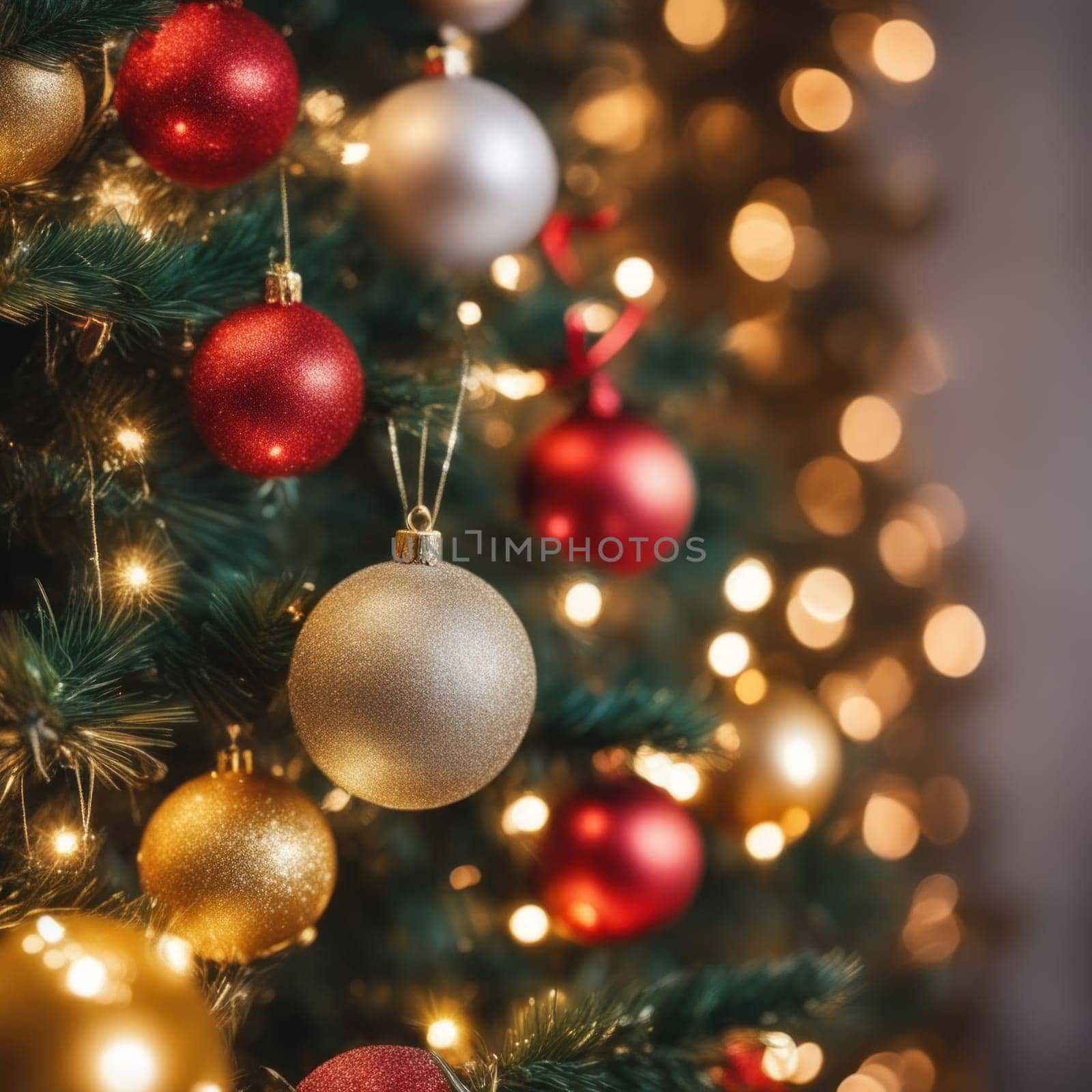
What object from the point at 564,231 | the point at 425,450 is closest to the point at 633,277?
the point at 564,231

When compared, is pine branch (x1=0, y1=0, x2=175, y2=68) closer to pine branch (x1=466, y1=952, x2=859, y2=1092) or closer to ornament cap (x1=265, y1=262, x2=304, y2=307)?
ornament cap (x1=265, y1=262, x2=304, y2=307)

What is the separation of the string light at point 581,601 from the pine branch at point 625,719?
0.45 feet

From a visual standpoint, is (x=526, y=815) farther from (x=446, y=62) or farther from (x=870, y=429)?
(x=870, y=429)

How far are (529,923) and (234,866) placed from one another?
0.30 m

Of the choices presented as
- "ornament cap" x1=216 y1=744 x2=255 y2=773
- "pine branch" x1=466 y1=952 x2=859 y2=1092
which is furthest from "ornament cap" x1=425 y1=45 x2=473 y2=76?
"pine branch" x1=466 y1=952 x2=859 y2=1092

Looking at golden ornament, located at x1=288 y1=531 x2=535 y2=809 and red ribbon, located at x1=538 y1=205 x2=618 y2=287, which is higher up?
red ribbon, located at x1=538 y1=205 x2=618 y2=287

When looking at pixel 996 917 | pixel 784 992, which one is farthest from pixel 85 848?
pixel 996 917

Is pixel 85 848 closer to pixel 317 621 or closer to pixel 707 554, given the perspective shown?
pixel 317 621

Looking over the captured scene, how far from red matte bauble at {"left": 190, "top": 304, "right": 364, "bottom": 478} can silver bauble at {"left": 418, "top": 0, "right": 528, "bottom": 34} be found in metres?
0.27

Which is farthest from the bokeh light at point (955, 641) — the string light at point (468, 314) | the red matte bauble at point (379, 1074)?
the red matte bauble at point (379, 1074)

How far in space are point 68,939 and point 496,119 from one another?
1.74ft

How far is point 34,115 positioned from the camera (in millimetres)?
460

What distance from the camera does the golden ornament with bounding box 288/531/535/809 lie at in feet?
1.49

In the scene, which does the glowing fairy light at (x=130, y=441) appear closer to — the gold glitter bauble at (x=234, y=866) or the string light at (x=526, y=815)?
the gold glitter bauble at (x=234, y=866)
